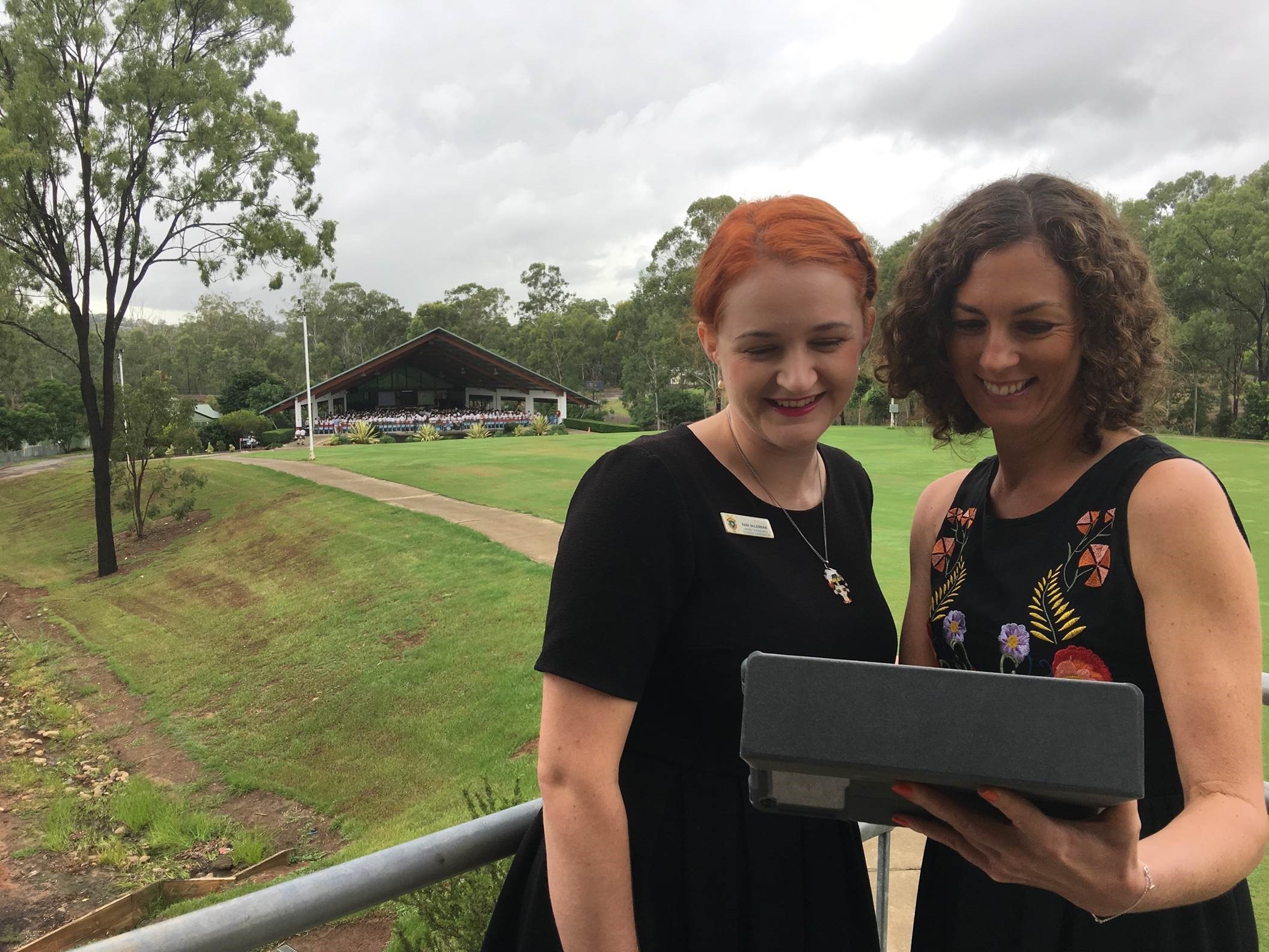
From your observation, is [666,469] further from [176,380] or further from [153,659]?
[176,380]

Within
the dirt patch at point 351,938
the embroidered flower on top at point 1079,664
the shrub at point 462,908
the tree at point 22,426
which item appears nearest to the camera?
the embroidered flower on top at point 1079,664

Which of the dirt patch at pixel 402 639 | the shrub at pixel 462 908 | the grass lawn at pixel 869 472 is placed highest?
the grass lawn at pixel 869 472

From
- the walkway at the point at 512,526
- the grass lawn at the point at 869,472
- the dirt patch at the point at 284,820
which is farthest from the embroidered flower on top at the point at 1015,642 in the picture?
the dirt patch at the point at 284,820

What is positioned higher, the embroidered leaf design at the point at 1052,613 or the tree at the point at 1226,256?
the tree at the point at 1226,256

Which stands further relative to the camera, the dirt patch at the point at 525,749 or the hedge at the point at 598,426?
the hedge at the point at 598,426

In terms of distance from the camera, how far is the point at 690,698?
1.19 metres

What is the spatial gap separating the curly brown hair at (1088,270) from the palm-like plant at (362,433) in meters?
34.7

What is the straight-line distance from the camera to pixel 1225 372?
110 ft

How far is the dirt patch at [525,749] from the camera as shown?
618 cm

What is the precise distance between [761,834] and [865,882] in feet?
0.81

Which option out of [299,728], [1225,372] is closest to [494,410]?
[1225,372]

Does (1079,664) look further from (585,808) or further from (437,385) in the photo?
(437,385)

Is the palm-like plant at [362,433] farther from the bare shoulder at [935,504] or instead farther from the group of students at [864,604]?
the group of students at [864,604]

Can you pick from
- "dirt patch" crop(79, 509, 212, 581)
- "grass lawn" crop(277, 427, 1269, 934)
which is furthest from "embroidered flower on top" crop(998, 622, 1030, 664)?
"dirt patch" crop(79, 509, 212, 581)
